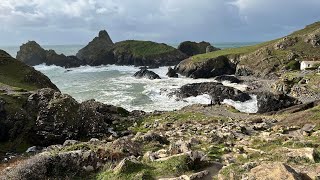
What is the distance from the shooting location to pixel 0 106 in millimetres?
31938

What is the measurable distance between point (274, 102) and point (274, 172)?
39.9m

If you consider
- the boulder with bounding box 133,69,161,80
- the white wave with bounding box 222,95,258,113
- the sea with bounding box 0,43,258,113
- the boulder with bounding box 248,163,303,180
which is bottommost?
the white wave with bounding box 222,95,258,113

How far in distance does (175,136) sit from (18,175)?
48.4 feet

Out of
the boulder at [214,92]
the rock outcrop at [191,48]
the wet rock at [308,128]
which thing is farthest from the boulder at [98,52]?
the wet rock at [308,128]

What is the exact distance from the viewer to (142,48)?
539 feet

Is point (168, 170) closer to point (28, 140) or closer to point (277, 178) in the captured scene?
point (277, 178)

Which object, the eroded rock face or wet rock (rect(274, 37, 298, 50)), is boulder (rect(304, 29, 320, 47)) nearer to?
wet rock (rect(274, 37, 298, 50))

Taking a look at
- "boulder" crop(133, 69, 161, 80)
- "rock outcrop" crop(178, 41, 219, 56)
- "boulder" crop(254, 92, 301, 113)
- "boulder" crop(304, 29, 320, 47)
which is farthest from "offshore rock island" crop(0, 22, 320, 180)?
"rock outcrop" crop(178, 41, 219, 56)

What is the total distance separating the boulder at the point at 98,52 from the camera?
157 m

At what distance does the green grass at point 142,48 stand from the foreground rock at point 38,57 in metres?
20.7

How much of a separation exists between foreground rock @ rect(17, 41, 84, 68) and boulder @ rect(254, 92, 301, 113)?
380 ft

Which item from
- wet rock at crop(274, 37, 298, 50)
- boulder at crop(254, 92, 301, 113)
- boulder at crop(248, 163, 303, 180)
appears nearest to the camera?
boulder at crop(248, 163, 303, 180)

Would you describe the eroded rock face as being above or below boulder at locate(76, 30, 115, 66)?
below

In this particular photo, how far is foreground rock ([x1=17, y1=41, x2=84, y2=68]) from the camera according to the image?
522ft
